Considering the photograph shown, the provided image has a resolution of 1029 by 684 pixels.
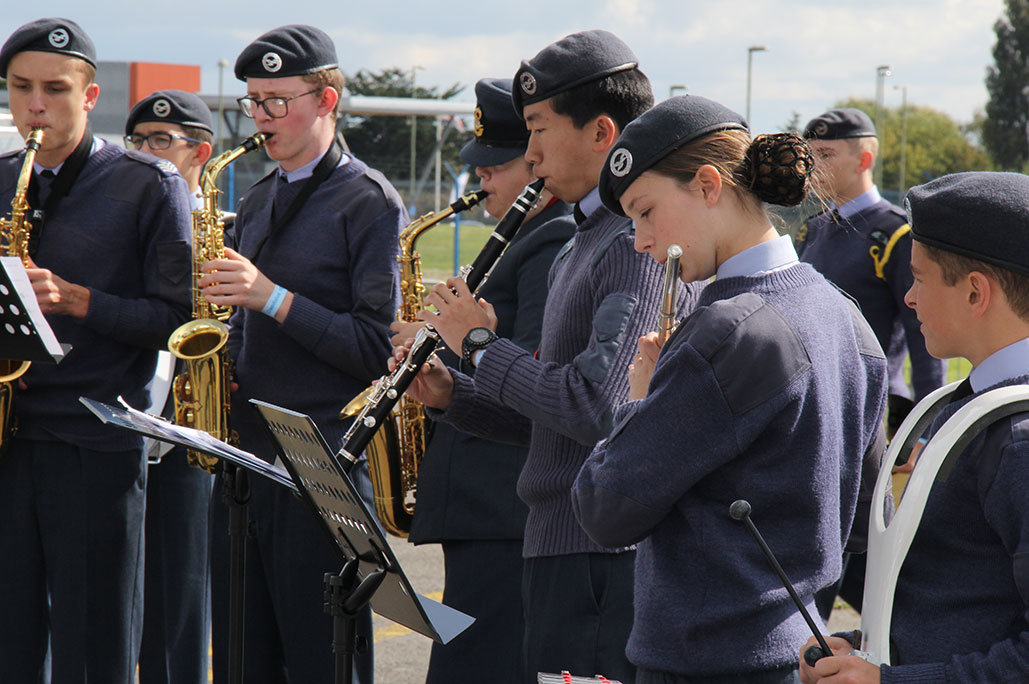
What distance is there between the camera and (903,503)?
5.88 ft

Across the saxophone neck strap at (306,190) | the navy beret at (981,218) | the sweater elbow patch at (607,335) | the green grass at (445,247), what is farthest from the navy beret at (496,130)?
the green grass at (445,247)

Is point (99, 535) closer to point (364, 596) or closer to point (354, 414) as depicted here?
point (354, 414)

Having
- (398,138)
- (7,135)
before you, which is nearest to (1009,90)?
(398,138)

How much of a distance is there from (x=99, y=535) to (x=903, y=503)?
2703mm

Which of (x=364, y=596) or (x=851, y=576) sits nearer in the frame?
(x=364, y=596)

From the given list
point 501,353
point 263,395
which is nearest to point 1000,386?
point 501,353

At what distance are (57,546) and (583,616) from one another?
1.88m

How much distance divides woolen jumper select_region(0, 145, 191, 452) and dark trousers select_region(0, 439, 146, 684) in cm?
8

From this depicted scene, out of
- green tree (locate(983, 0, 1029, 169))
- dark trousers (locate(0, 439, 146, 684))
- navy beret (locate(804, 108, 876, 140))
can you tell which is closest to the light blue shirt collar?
dark trousers (locate(0, 439, 146, 684))

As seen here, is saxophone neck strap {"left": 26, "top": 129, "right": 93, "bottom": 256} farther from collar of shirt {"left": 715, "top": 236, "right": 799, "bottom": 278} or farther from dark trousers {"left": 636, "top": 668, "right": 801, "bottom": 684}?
dark trousers {"left": 636, "top": 668, "right": 801, "bottom": 684}

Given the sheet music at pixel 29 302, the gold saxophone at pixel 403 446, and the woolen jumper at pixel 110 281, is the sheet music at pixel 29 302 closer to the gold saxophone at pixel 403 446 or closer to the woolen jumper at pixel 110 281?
the woolen jumper at pixel 110 281

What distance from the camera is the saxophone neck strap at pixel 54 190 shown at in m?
3.74

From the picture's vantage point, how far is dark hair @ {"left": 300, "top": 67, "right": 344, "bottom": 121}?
3.82m

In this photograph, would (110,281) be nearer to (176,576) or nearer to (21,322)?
(21,322)
